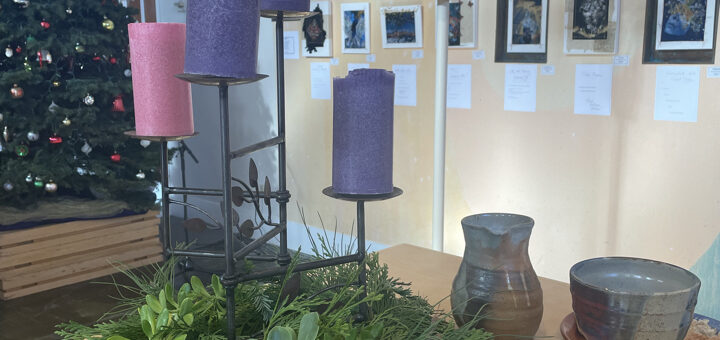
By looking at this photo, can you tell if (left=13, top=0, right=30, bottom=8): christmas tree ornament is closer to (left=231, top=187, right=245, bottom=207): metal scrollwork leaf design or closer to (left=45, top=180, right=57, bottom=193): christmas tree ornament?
(left=45, top=180, right=57, bottom=193): christmas tree ornament

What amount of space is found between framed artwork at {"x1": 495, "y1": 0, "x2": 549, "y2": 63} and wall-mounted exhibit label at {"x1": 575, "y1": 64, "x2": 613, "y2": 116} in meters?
0.19

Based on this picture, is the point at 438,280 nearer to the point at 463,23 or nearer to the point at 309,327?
the point at 309,327

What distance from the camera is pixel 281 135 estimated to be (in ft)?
2.77

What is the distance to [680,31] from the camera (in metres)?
2.35

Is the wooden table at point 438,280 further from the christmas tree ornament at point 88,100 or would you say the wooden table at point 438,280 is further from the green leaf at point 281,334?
the christmas tree ornament at point 88,100

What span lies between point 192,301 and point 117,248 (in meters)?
2.88

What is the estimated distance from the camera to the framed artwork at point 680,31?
2287 mm

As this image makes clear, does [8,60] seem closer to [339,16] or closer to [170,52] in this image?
[339,16]

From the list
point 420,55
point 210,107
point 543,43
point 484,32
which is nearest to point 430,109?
point 420,55

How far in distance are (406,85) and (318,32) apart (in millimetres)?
667

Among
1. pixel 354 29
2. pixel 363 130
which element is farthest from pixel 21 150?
pixel 363 130

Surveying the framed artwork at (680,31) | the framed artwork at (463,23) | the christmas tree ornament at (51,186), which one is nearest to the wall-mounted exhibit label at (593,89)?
the framed artwork at (680,31)

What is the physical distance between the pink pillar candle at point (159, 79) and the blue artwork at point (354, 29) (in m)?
2.58

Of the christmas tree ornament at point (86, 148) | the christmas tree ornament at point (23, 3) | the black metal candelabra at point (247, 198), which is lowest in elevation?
the christmas tree ornament at point (86, 148)
